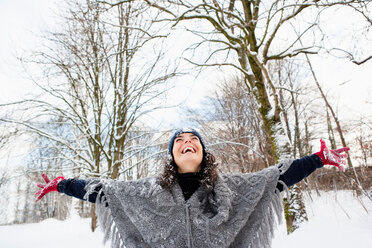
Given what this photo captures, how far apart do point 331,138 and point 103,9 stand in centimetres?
1721

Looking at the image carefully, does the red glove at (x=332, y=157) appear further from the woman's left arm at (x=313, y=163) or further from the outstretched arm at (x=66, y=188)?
the outstretched arm at (x=66, y=188)

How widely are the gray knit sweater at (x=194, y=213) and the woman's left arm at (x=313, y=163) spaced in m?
0.08

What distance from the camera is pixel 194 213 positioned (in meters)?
1.68

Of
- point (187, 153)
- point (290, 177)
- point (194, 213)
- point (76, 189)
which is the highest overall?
point (187, 153)

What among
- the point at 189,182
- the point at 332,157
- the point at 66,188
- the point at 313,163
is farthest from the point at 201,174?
the point at 66,188

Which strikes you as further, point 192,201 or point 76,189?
point 76,189

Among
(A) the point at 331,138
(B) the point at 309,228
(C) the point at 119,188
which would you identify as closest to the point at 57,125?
(C) the point at 119,188

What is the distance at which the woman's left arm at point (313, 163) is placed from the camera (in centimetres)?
179

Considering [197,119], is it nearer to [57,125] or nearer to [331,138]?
[57,125]

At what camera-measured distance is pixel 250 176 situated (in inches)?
76.6

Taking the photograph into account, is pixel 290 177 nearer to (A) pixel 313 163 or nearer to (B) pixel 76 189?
(A) pixel 313 163

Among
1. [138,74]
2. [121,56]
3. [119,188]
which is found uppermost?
[121,56]

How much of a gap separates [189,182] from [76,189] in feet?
3.38

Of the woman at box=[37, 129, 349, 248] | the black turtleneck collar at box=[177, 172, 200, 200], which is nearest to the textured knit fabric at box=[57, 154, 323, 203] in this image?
the woman at box=[37, 129, 349, 248]
